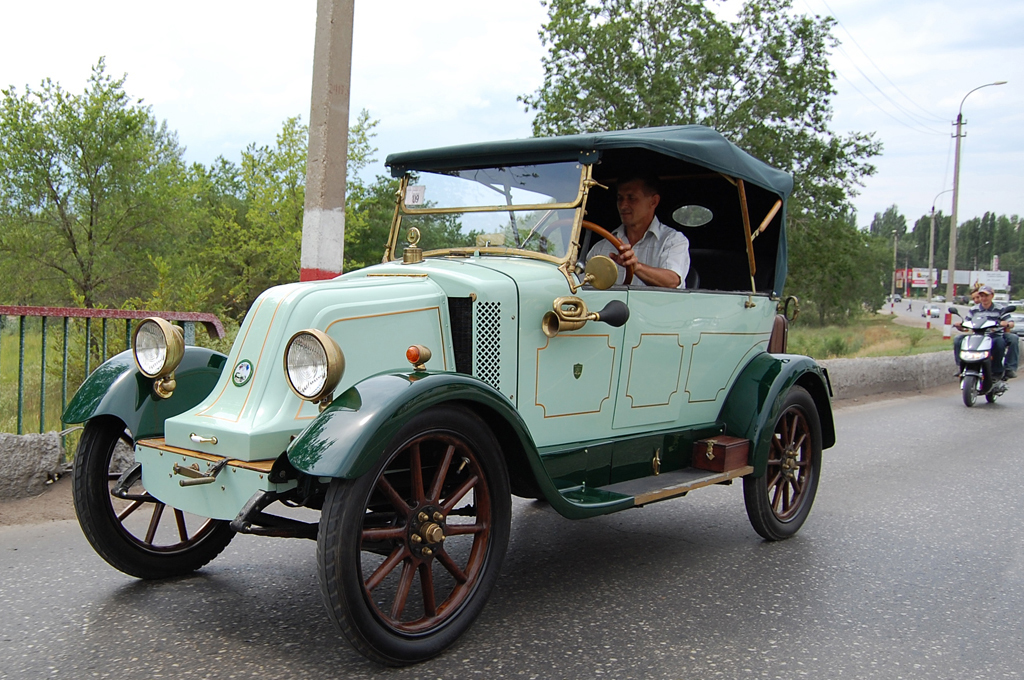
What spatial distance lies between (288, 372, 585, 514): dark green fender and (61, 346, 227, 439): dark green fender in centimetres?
117

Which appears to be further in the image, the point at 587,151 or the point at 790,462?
the point at 790,462

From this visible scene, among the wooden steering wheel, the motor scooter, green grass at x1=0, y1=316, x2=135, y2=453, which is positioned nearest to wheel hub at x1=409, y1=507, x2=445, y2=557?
the wooden steering wheel

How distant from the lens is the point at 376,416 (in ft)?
9.07

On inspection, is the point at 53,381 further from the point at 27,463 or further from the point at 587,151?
the point at 587,151

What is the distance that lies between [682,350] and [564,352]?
92 centimetres

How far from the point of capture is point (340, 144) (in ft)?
23.0

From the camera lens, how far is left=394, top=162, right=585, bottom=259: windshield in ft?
13.2

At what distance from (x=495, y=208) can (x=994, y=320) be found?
10.7 m

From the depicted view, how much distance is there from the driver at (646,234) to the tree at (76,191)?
791cm

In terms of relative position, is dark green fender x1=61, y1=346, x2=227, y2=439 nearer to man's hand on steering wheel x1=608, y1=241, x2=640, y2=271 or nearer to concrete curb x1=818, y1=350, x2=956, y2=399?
man's hand on steering wheel x1=608, y1=241, x2=640, y2=271

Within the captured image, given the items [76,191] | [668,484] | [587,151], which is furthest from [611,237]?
[76,191]

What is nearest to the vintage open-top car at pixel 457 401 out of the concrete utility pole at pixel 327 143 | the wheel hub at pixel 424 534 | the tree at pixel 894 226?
the wheel hub at pixel 424 534

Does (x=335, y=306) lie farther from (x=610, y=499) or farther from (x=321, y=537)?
(x=610, y=499)

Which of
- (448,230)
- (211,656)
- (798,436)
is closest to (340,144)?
(448,230)
